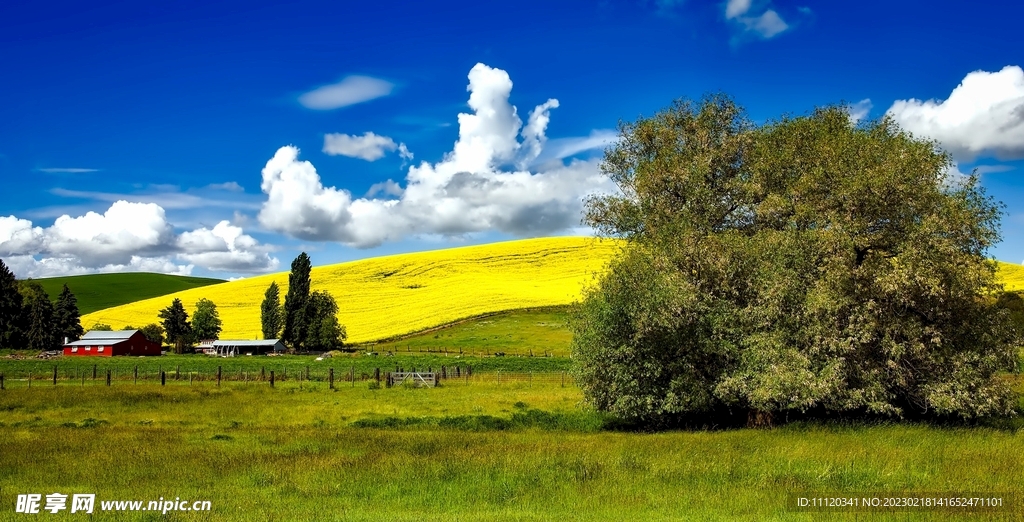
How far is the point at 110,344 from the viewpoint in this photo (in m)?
87.0

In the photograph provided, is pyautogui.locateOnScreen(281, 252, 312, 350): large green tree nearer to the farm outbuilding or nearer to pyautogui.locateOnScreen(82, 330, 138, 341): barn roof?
the farm outbuilding

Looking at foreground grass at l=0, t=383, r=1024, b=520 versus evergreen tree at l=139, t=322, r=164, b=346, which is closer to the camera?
foreground grass at l=0, t=383, r=1024, b=520

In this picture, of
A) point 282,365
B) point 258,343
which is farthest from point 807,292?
point 258,343

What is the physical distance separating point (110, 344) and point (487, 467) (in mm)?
86536

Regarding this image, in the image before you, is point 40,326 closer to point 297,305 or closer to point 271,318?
point 271,318

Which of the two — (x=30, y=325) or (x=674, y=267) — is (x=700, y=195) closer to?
(x=674, y=267)

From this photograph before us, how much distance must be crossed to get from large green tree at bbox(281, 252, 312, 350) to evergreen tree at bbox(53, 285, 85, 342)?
3109 cm

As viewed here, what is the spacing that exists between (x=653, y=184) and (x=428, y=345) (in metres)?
52.6

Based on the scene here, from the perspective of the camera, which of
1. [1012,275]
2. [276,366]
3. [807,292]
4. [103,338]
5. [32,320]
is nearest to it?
[807,292]

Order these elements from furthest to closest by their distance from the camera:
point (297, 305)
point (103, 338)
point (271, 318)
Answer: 1. point (271, 318)
2. point (297, 305)
3. point (103, 338)

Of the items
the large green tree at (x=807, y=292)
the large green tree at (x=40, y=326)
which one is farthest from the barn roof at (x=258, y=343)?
the large green tree at (x=807, y=292)

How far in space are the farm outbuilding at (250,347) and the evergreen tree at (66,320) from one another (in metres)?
22.1

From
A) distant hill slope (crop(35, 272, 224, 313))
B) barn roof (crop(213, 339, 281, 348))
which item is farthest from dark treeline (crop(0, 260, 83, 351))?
distant hill slope (crop(35, 272, 224, 313))

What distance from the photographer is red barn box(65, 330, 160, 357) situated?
286 ft
